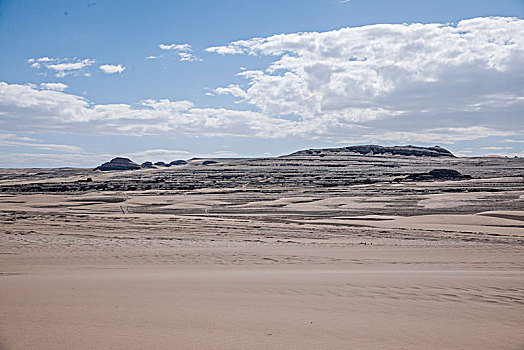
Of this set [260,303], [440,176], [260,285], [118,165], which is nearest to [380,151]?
[440,176]

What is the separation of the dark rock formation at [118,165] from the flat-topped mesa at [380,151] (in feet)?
163

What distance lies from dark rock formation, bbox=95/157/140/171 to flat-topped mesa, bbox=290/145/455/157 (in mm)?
49731

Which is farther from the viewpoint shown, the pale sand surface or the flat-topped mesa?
the flat-topped mesa

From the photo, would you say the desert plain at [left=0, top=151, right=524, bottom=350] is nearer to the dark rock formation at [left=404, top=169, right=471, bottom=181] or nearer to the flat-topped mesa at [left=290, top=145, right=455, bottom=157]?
the dark rock formation at [left=404, top=169, right=471, bottom=181]

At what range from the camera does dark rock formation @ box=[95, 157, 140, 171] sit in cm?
12350

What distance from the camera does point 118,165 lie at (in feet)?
416

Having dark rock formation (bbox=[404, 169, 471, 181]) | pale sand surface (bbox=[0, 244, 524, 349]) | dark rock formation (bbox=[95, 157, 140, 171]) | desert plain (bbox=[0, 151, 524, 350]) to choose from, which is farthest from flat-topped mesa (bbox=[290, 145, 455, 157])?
pale sand surface (bbox=[0, 244, 524, 349])

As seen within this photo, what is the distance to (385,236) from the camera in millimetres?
15492

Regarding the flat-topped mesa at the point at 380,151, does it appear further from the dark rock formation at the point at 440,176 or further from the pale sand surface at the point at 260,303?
the pale sand surface at the point at 260,303

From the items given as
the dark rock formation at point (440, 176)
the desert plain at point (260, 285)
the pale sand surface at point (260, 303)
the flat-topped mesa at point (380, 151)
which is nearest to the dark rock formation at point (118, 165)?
the flat-topped mesa at point (380, 151)

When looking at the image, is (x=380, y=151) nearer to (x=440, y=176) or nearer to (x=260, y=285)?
(x=440, y=176)

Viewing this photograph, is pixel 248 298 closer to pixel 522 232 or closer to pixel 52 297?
pixel 52 297

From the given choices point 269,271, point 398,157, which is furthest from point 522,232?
point 398,157

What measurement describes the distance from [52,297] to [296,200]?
2555 cm
